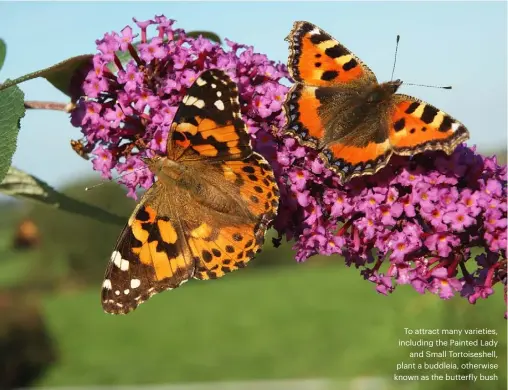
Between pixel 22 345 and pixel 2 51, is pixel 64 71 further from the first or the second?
pixel 22 345

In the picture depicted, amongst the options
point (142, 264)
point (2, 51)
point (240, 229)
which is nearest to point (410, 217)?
point (240, 229)

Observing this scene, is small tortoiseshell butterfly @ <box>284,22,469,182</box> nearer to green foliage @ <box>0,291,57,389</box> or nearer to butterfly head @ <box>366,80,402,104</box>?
butterfly head @ <box>366,80,402,104</box>

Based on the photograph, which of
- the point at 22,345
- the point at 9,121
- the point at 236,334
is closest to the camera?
the point at 9,121

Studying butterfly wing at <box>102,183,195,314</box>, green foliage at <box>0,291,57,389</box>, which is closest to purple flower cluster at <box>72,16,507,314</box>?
butterfly wing at <box>102,183,195,314</box>

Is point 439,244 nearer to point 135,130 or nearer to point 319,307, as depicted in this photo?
point 135,130

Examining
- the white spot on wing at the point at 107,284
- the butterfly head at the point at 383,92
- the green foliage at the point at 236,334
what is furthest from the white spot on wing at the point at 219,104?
the green foliage at the point at 236,334

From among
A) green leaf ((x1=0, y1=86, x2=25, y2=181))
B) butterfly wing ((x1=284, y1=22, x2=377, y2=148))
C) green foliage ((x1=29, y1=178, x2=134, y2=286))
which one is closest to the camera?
green leaf ((x1=0, y1=86, x2=25, y2=181))
